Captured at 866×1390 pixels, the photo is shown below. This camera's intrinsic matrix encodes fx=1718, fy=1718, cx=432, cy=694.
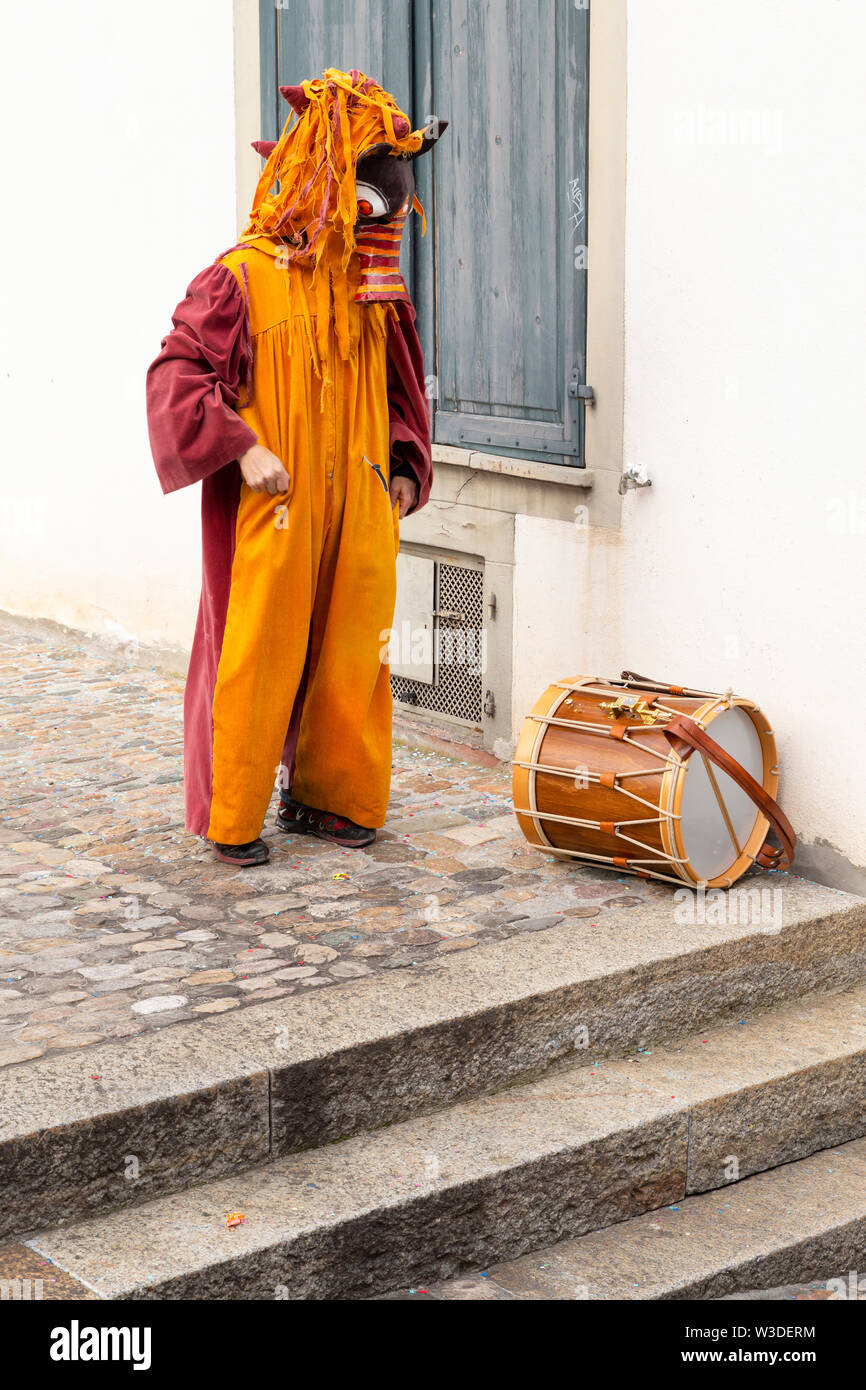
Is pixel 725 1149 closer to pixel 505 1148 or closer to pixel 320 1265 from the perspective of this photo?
pixel 505 1148

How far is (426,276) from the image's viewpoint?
5668 millimetres

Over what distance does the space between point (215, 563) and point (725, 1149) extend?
1972 millimetres

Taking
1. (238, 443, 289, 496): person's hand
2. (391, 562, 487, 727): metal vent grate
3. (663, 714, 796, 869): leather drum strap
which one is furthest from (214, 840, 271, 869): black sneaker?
(391, 562, 487, 727): metal vent grate

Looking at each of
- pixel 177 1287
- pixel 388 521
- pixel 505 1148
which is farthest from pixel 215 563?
pixel 177 1287

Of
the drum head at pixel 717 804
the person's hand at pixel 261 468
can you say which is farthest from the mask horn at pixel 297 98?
the drum head at pixel 717 804

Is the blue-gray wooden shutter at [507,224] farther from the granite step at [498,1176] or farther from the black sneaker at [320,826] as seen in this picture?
the granite step at [498,1176]

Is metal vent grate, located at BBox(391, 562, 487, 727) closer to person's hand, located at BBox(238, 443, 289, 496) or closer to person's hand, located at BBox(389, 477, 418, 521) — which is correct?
person's hand, located at BBox(389, 477, 418, 521)

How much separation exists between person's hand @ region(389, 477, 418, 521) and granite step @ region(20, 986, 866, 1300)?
1.69 meters

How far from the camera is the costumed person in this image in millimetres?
4293

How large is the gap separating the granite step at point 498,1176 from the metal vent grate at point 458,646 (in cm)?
185

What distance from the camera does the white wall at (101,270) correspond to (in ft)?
22.1

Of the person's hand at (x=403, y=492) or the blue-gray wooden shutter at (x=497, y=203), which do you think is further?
the blue-gray wooden shutter at (x=497, y=203)

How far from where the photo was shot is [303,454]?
175 inches

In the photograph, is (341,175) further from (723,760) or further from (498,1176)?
(498,1176)
